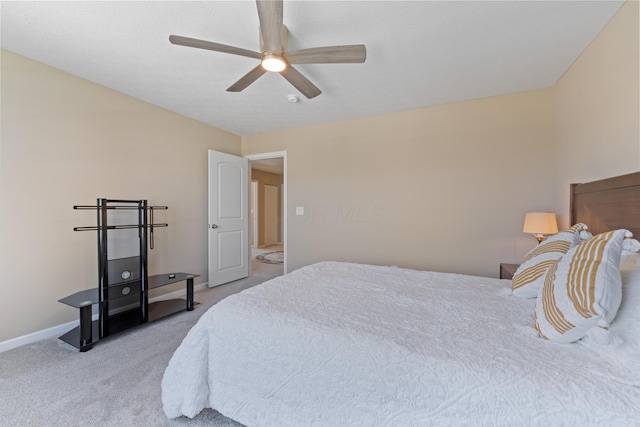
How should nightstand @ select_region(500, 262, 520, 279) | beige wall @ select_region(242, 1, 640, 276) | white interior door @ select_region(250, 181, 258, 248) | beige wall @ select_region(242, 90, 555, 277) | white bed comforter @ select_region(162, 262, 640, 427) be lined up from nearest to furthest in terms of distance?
white bed comforter @ select_region(162, 262, 640, 427), beige wall @ select_region(242, 1, 640, 276), nightstand @ select_region(500, 262, 520, 279), beige wall @ select_region(242, 90, 555, 277), white interior door @ select_region(250, 181, 258, 248)

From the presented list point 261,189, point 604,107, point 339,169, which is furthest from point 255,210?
point 604,107

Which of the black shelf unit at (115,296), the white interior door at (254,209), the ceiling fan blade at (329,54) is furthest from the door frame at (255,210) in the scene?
the ceiling fan blade at (329,54)

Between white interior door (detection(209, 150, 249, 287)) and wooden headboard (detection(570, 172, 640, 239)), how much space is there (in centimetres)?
400

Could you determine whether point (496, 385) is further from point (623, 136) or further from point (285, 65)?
point (285, 65)

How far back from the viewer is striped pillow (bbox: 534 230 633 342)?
2.86 feet

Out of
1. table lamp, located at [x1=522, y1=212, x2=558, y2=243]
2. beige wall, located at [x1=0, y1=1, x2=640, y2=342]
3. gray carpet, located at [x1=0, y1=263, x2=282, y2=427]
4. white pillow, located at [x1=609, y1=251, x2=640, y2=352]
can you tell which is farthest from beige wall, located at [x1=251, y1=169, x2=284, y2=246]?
white pillow, located at [x1=609, y1=251, x2=640, y2=352]

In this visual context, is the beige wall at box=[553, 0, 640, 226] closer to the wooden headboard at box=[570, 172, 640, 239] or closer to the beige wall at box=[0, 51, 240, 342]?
the wooden headboard at box=[570, 172, 640, 239]

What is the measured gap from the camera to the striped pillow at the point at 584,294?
0.87 metres

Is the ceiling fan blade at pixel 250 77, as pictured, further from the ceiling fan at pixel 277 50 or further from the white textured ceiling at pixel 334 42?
the white textured ceiling at pixel 334 42

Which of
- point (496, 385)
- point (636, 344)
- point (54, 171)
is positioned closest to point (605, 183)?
point (636, 344)

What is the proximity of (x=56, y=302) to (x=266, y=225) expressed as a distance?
564cm

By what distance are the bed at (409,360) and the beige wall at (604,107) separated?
10.4 inches

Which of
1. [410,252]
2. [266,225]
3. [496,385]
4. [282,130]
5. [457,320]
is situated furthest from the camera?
[266,225]

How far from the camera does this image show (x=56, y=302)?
2387 millimetres
